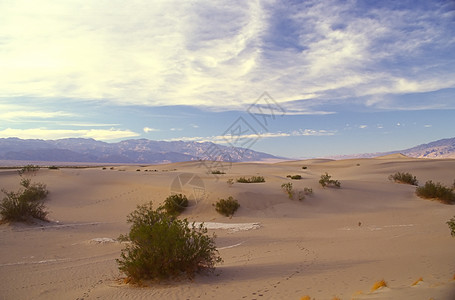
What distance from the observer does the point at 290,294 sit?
5.43 metres

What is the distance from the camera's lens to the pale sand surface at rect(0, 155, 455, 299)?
232 inches

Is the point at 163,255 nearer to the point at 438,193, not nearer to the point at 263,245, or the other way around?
the point at 263,245

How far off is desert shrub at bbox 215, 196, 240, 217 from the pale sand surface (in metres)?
0.45

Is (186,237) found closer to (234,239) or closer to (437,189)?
(234,239)

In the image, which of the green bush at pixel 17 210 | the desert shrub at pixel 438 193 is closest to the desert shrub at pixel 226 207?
the green bush at pixel 17 210

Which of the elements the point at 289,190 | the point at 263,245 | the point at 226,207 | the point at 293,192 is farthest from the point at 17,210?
the point at 293,192

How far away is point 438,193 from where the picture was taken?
711 inches

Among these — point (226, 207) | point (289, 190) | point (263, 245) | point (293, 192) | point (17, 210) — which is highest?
point (289, 190)

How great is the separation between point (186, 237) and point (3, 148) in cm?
22099

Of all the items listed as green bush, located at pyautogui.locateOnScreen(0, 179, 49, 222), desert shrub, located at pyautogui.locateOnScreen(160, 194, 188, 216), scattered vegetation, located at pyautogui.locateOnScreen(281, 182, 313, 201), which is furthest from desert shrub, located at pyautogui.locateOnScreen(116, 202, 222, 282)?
scattered vegetation, located at pyautogui.locateOnScreen(281, 182, 313, 201)

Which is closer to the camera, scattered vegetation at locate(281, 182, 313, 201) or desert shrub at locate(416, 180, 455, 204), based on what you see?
desert shrub at locate(416, 180, 455, 204)

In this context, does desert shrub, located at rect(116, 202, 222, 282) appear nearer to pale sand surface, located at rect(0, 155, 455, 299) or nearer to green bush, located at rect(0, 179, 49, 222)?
pale sand surface, located at rect(0, 155, 455, 299)

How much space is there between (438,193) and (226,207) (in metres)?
11.4

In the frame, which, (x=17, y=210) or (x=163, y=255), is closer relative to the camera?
(x=163, y=255)
